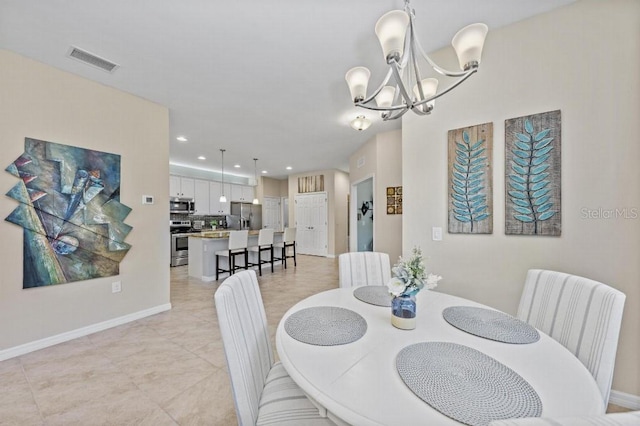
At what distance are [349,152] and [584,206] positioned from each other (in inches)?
169

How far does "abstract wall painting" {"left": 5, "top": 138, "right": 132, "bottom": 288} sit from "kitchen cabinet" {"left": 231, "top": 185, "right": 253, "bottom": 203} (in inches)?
199

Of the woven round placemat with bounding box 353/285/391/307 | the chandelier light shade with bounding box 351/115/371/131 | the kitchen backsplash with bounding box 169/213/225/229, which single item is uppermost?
the chandelier light shade with bounding box 351/115/371/131

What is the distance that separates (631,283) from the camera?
1568mm

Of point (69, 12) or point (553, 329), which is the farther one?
point (69, 12)

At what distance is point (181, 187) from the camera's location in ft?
21.1

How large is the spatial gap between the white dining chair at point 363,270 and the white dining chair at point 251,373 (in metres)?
0.97

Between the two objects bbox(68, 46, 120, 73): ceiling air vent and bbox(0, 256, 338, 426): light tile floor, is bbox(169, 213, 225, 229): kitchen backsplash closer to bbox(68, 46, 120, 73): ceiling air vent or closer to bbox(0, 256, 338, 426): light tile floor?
bbox(0, 256, 338, 426): light tile floor

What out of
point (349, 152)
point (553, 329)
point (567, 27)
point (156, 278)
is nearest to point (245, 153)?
point (349, 152)

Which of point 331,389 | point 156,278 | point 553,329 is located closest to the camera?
point 331,389

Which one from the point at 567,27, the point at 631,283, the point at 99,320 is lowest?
the point at 99,320

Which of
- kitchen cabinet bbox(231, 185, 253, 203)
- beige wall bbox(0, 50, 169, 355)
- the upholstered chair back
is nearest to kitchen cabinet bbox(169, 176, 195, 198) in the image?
kitchen cabinet bbox(231, 185, 253, 203)

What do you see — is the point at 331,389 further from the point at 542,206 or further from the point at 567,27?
the point at 567,27

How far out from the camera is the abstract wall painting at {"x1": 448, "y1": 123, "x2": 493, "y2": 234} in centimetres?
197

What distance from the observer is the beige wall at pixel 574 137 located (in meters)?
1.57
